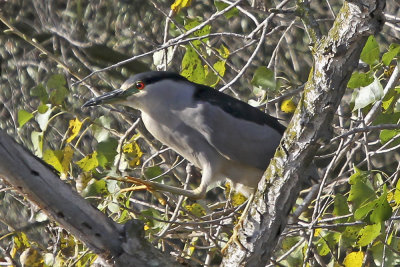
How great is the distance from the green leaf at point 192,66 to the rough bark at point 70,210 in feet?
2.14

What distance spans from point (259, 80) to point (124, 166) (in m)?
0.49

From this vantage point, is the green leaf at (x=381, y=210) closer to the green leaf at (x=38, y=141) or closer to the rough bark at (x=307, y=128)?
the rough bark at (x=307, y=128)

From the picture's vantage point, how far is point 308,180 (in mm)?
2438

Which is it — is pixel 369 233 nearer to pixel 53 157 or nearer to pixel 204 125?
pixel 204 125

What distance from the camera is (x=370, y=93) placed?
1.82 metres

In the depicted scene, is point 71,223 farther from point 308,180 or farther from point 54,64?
point 54,64

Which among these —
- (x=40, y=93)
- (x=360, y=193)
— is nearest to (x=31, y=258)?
(x=40, y=93)

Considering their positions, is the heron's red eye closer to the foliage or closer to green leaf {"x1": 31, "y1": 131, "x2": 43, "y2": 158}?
the foliage

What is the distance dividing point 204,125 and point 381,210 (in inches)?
27.8

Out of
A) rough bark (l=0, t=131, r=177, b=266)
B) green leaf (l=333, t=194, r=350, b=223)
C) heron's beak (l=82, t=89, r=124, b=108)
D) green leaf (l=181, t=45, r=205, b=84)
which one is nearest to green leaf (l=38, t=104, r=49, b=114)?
heron's beak (l=82, t=89, r=124, b=108)

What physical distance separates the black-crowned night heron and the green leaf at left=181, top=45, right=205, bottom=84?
94 millimetres

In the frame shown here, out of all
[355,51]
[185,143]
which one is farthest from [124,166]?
[355,51]

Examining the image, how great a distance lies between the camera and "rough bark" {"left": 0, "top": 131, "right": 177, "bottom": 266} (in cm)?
162

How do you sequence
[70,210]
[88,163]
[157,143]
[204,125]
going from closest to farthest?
[70,210]
[88,163]
[204,125]
[157,143]
